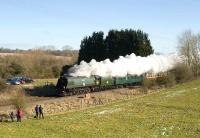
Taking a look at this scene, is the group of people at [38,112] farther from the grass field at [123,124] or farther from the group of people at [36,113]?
the grass field at [123,124]

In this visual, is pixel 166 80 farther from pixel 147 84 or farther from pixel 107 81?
pixel 107 81

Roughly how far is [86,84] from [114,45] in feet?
112

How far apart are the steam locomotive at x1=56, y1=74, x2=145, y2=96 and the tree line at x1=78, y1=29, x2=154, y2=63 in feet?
→ 54.9

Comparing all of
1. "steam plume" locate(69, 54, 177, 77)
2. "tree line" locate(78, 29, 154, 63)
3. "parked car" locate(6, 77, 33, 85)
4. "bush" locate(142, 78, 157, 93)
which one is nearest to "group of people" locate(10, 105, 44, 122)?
"steam plume" locate(69, 54, 177, 77)

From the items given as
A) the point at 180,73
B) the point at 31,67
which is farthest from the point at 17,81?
the point at 180,73

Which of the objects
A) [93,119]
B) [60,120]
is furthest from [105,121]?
[60,120]

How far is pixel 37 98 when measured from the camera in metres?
73.1

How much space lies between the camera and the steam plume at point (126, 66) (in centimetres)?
7819

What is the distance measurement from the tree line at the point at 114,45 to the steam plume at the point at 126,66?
4163mm

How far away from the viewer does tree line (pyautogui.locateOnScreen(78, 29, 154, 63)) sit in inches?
4183

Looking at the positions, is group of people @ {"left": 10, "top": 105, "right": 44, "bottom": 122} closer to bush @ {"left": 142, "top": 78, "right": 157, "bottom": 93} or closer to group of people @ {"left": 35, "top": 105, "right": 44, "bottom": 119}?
group of people @ {"left": 35, "top": 105, "right": 44, "bottom": 119}

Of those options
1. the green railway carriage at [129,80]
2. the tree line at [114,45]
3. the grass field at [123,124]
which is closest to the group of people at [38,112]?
the grass field at [123,124]

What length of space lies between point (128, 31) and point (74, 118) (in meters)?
65.0

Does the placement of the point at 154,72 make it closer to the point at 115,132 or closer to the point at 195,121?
the point at 195,121
